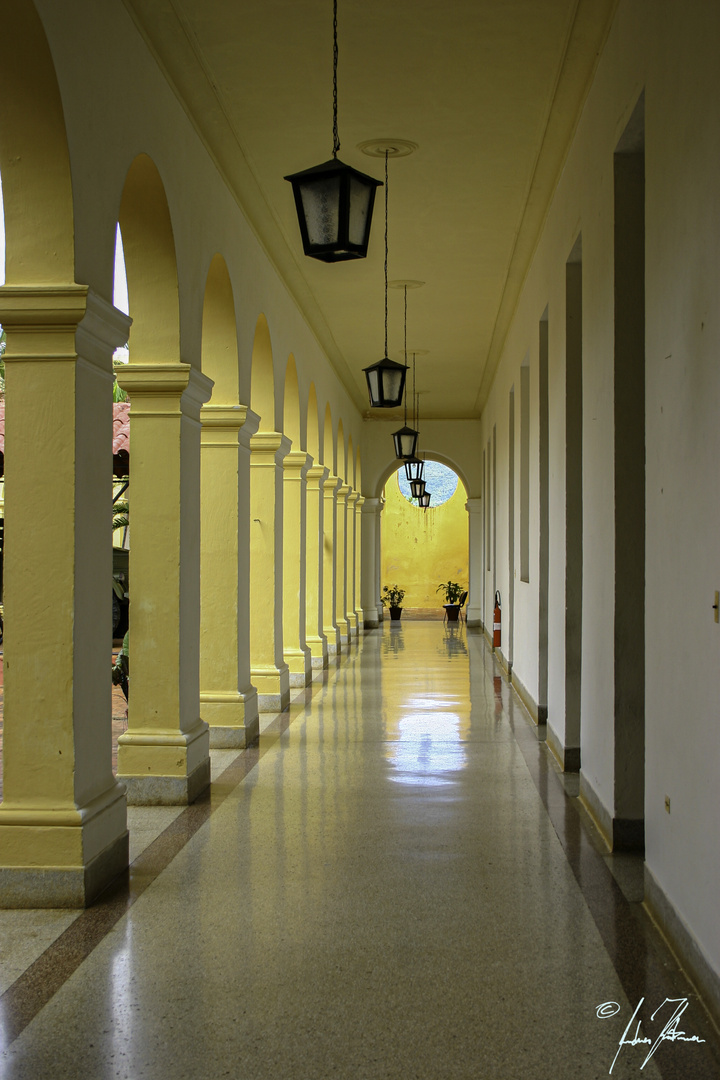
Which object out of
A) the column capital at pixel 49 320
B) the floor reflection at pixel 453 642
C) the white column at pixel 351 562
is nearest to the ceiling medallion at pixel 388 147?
the column capital at pixel 49 320

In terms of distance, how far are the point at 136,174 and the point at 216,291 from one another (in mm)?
2288

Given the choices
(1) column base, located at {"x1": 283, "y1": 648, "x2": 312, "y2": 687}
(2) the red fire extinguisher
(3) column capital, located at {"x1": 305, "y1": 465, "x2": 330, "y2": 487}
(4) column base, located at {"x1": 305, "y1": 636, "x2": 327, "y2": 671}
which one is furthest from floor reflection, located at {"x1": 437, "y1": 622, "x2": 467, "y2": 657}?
(1) column base, located at {"x1": 283, "y1": 648, "x2": 312, "y2": 687}

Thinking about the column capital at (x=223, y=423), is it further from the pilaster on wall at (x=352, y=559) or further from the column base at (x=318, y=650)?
the pilaster on wall at (x=352, y=559)

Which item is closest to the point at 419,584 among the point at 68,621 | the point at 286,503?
the point at 286,503

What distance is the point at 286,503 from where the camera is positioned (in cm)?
1316

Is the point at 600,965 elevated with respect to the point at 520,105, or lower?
lower

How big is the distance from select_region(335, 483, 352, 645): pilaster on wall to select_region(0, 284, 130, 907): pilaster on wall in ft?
45.1

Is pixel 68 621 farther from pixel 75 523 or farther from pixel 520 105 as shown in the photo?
pixel 520 105

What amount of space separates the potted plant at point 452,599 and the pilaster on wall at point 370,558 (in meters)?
3.45

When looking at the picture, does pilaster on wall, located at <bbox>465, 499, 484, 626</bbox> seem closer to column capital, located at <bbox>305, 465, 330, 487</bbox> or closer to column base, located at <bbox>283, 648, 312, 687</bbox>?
column capital, located at <bbox>305, 465, 330, 487</bbox>

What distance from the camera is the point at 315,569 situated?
15.4 metres

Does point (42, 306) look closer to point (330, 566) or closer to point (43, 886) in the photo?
point (43, 886)

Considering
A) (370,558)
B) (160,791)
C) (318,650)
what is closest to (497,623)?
(318,650)

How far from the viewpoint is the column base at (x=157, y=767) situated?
7.04 metres
